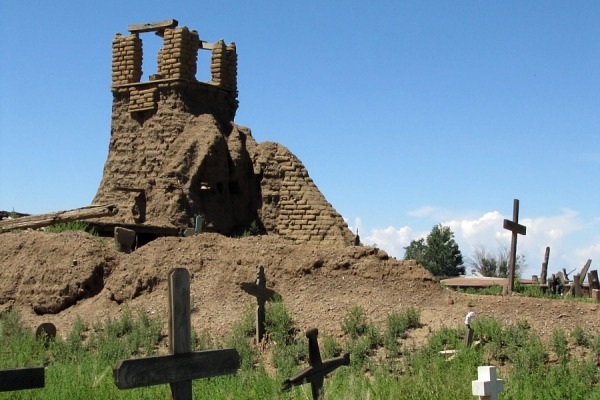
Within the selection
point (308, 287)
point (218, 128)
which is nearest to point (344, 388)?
point (308, 287)

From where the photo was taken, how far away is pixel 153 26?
2555 centimetres

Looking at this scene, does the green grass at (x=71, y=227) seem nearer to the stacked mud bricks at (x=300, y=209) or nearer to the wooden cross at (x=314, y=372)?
the stacked mud bricks at (x=300, y=209)

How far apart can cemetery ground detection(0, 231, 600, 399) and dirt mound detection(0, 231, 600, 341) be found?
1.1 inches

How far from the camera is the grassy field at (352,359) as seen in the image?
11.7 meters

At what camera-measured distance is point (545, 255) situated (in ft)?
90.2

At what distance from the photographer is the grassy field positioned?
1170 centimetres

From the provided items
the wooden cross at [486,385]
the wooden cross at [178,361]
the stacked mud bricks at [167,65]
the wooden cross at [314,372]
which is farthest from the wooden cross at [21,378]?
the stacked mud bricks at [167,65]

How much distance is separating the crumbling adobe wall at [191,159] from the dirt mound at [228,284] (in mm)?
4042

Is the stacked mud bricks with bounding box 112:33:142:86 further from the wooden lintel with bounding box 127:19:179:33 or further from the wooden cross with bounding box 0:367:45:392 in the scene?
the wooden cross with bounding box 0:367:45:392

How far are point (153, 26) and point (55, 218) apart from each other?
5.78 metres

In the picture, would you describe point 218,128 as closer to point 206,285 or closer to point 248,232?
point 248,232

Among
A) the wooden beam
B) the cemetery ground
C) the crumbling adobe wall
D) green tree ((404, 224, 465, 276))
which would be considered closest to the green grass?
the cemetery ground

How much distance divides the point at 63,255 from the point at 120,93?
24.9 ft

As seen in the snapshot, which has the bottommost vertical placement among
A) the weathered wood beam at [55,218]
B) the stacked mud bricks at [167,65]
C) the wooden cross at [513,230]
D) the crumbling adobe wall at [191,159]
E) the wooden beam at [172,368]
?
the wooden beam at [172,368]
